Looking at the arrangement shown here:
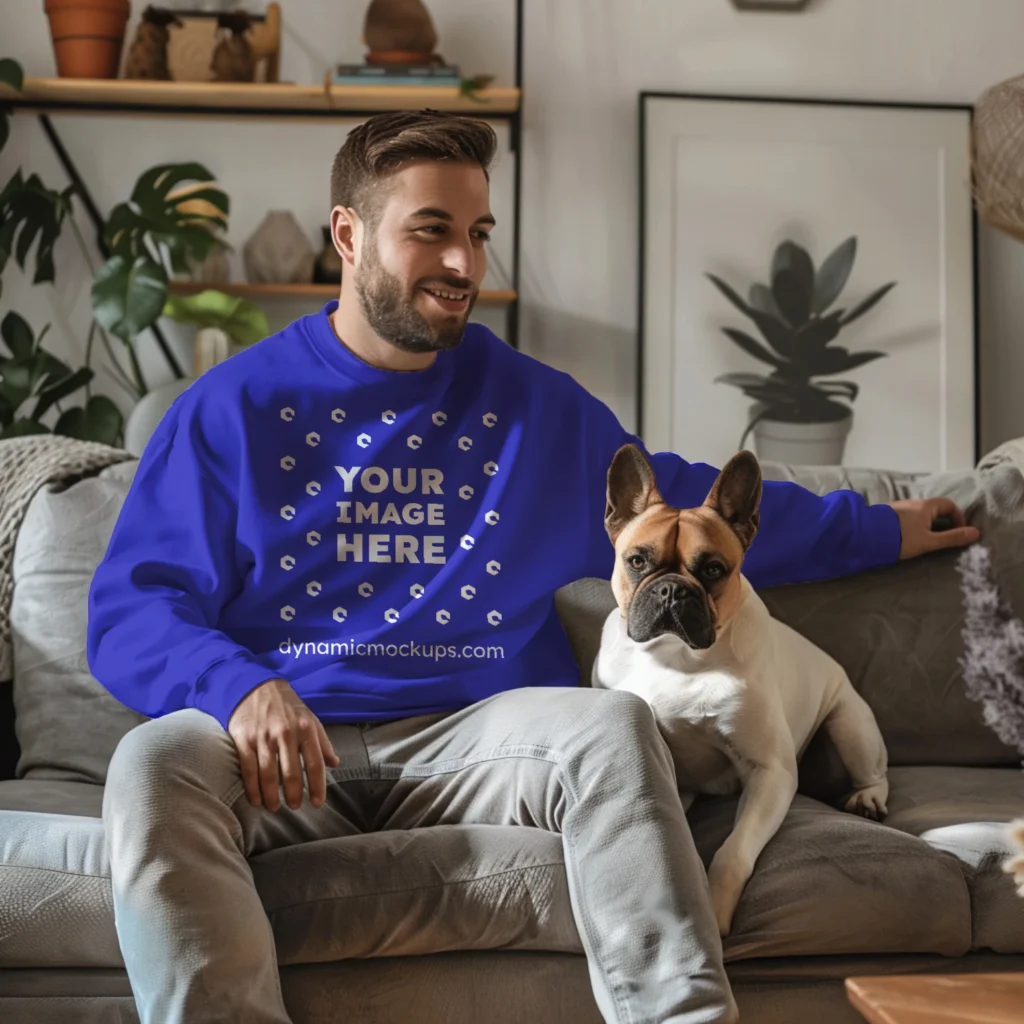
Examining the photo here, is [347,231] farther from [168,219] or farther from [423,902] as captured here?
[168,219]

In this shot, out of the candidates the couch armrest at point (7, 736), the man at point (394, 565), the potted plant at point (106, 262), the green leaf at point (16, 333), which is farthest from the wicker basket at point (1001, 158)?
the green leaf at point (16, 333)

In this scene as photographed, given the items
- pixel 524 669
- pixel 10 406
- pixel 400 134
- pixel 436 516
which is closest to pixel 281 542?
pixel 436 516

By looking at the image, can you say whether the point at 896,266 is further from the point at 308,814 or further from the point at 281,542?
the point at 308,814

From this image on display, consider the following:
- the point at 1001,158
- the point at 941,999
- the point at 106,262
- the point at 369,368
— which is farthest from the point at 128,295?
the point at 941,999

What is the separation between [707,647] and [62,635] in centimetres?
104

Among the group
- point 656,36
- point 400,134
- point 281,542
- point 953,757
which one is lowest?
point 953,757

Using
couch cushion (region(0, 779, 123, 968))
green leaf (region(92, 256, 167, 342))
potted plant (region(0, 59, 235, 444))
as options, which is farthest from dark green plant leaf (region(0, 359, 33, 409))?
couch cushion (region(0, 779, 123, 968))

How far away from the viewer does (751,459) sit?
177cm

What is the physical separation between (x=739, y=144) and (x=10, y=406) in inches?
80.3

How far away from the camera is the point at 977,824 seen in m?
1.74

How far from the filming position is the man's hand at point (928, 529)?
86.2 inches

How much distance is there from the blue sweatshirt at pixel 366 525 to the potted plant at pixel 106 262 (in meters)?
1.35

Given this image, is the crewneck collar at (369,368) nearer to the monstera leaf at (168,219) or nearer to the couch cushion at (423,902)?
the couch cushion at (423,902)

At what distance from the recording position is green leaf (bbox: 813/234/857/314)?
3.68m
